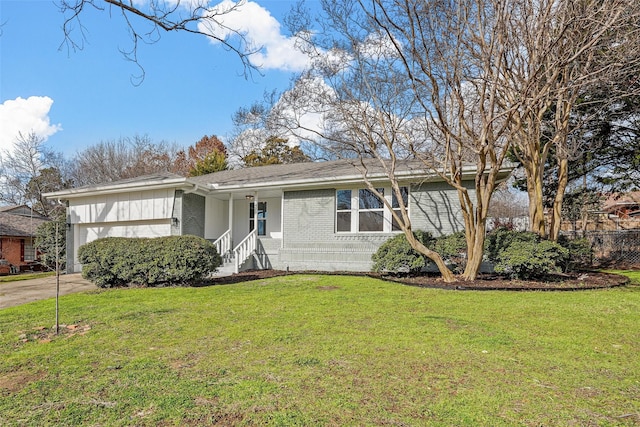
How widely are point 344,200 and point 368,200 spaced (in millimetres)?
867

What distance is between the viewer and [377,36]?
10266 mm

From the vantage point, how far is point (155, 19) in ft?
14.9

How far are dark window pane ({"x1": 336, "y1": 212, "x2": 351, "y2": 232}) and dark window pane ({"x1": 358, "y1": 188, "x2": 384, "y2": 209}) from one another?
0.61 metres

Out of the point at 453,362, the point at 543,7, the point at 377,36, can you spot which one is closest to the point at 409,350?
the point at 453,362

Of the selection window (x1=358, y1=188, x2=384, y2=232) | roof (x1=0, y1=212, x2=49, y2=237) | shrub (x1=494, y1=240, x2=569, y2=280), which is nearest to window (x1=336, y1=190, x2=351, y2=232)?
window (x1=358, y1=188, x2=384, y2=232)

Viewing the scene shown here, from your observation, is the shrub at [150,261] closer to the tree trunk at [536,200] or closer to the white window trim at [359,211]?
the white window trim at [359,211]

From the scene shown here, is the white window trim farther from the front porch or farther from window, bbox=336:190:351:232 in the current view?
the front porch

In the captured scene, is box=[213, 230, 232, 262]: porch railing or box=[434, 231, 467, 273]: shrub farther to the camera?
box=[213, 230, 232, 262]: porch railing

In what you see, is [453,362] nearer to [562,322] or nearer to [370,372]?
[370,372]

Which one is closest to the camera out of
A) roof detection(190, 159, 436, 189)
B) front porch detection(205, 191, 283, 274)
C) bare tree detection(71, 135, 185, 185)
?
roof detection(190, 159, 436, 189)

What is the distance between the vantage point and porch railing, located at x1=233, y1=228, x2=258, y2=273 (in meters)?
12.7

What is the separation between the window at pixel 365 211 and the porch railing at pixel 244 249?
318 centimetres

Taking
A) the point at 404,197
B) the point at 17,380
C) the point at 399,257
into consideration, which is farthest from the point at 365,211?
the point at 17,380

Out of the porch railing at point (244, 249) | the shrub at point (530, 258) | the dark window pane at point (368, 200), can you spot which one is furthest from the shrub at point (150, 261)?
the shrub at point (530, 258)
